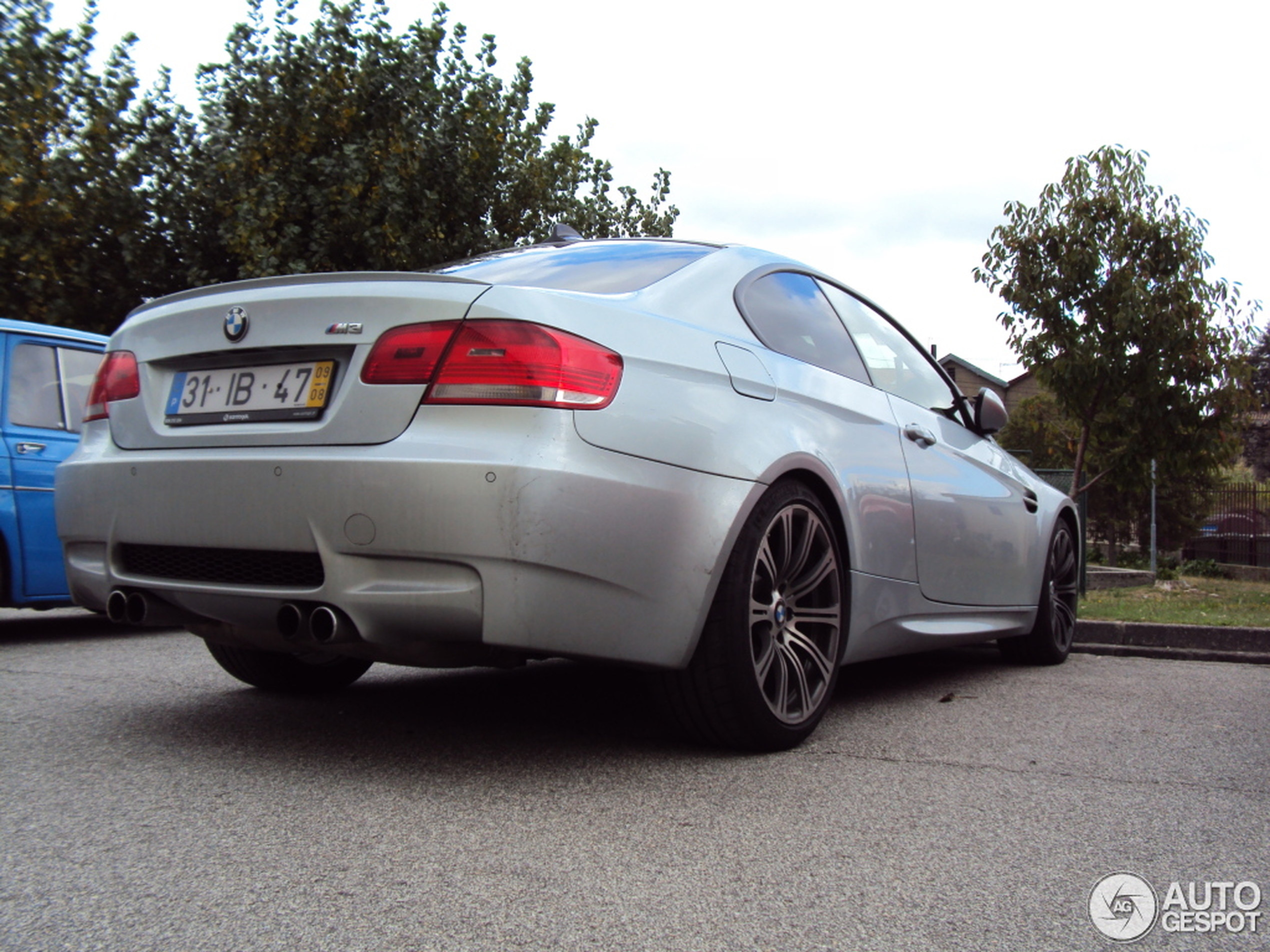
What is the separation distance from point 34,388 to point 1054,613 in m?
5.23

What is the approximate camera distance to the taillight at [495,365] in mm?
2848

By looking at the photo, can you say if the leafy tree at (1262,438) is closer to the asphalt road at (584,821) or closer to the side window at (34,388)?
the side window at (34,388)

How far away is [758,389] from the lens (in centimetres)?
348

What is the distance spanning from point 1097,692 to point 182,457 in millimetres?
3500

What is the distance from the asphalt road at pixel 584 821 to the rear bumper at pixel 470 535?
397mm

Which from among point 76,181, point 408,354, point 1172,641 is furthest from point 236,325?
point 76,181

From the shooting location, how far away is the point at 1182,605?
9.95 m

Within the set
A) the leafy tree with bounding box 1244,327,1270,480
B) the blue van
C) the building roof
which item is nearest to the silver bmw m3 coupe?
the blue van

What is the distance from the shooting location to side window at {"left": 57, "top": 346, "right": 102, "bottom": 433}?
257 inches

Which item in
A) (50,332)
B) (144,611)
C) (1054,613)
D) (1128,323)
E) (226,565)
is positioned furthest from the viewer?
(1128,323)

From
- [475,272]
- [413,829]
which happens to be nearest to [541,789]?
[413,829]

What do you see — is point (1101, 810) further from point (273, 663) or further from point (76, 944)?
point (273, 663)

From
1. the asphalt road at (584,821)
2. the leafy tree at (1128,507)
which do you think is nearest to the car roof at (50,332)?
the asphalt road at (584,821)

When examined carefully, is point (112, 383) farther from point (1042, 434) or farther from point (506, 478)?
point (1042, 434)
